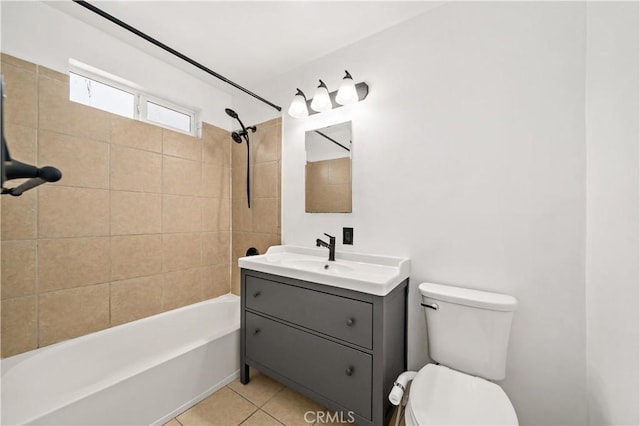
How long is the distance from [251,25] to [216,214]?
5.34ft

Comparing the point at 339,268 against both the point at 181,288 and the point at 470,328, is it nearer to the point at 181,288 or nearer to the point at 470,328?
the point at 470,328

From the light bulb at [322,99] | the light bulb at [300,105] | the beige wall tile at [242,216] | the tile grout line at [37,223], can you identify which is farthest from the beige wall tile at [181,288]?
the light bulb at [322,99]

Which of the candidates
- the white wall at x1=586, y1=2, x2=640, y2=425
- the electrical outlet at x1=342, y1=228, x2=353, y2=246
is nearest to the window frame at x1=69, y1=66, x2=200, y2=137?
the electrical outlet at x1=342, y1=228, x2=353, y2=246

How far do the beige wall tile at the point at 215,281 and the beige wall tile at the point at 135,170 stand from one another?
35.4 inches

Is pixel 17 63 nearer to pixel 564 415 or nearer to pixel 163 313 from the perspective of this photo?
pixel 163 313

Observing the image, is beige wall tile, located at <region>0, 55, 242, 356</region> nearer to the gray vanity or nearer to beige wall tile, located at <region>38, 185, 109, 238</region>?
beige wall tile, located at <region>38, 185, 109, 238</region>

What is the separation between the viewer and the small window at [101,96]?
167 cm

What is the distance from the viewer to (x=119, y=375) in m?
1.28

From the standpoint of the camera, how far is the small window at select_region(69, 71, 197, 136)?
1.70 meters

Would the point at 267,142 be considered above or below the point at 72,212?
above

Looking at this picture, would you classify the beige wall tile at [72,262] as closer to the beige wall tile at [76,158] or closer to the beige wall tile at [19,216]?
the beige wall tile at [19,216]

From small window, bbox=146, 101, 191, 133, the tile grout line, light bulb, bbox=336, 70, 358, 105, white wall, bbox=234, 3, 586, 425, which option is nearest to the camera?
white wall, bbox=234, 3, 586, 425

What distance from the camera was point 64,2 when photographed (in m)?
1.47

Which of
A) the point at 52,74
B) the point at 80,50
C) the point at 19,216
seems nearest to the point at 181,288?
the point at 19,216
